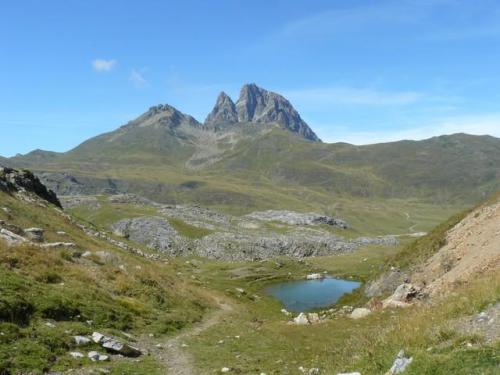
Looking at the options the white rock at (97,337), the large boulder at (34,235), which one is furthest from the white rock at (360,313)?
the large boulder at (34,235)

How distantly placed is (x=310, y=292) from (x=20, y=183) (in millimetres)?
68111

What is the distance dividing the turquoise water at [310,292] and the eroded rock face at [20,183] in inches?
2105

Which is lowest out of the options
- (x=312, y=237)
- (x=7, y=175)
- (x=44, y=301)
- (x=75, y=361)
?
(x=312, y=237)

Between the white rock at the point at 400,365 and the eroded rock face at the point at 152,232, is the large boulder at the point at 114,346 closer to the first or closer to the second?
the white rock at the point at 400,365

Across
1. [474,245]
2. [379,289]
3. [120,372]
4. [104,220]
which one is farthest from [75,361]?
[104,220]

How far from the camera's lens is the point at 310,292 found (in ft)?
364

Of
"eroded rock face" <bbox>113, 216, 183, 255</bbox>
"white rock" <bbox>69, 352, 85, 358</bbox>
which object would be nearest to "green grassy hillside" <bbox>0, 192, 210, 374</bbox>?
"white rock" <bbox>69, 352, 85, 358</bbox>

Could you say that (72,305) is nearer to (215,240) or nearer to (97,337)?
(97,337)

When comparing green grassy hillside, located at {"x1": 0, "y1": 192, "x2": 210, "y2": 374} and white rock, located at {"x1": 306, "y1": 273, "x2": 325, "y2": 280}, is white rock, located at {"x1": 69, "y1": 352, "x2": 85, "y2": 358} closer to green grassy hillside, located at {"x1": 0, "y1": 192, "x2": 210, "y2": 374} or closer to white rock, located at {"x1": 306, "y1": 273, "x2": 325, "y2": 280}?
green grassy hillside, located at {"x1": 0, "y1": 192, "x2": 210, "y2": 374}

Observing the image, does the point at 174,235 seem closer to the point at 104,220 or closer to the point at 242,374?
the point at 104,220

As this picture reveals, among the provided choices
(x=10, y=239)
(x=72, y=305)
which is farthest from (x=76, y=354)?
(x=10, y=239)

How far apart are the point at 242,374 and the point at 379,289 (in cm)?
3553

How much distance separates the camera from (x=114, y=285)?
1484 inches

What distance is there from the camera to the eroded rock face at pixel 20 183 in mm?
71062
